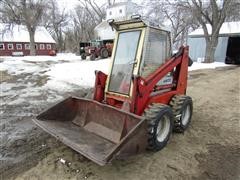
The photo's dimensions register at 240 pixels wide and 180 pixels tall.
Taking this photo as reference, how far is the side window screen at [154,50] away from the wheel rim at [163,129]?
825mm

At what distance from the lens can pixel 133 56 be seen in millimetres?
4004

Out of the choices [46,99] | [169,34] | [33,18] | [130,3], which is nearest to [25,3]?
[33,18]

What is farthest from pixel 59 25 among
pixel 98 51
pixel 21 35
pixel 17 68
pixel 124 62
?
pixel 124 62

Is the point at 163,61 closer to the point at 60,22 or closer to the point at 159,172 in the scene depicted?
the point at 159,172

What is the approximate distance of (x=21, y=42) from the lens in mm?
36406

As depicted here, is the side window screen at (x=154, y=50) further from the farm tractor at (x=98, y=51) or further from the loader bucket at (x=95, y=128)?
the farm tractor at (x=98, y=51)

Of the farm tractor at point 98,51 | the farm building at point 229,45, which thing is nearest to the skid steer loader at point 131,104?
the farm tractor at point 98,51

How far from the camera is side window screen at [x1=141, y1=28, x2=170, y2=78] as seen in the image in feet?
13.0

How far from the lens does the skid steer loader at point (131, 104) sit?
11.3 feet

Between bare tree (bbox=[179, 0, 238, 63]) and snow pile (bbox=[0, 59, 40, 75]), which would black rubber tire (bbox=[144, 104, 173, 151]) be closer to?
snow pile (bbox=[0, 59, 40, 75])

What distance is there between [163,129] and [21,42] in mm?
37285

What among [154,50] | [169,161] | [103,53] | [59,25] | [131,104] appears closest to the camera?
[169,161]

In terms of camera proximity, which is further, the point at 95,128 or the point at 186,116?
the point at 186,116

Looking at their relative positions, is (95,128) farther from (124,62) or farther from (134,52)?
(134,52)
